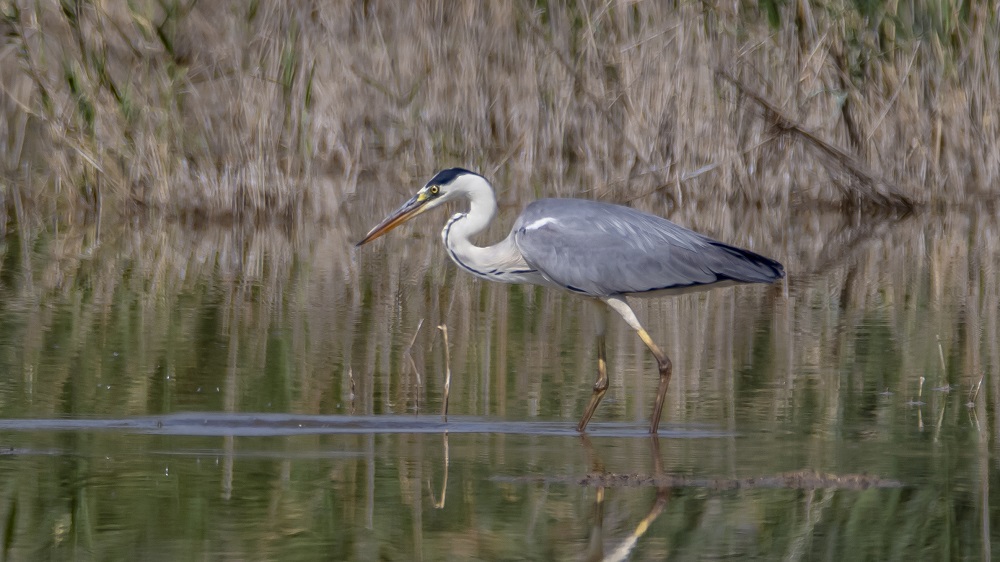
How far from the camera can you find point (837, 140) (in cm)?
1502

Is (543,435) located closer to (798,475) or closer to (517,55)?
(798,475)

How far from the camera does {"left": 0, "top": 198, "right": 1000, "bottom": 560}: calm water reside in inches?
171

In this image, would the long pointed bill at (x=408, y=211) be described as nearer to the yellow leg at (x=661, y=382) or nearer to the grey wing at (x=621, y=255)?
the grey wing at (x=621, y=255)

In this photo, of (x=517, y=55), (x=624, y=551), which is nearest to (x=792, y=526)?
(x=624, y=551)

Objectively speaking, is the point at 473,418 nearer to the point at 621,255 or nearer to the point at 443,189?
the point at 621,255

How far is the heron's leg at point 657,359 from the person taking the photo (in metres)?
6.04

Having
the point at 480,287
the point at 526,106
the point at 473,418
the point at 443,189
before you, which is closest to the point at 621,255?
the point at 443,189

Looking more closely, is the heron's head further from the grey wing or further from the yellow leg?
the yellow leg

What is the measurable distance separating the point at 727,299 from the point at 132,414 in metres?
4.58

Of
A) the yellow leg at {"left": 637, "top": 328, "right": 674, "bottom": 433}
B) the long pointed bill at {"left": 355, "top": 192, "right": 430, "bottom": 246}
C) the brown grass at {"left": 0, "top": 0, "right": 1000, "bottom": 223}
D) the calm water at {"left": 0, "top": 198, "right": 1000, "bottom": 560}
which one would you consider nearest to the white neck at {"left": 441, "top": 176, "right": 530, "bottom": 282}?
the long pointed bill at {"left": 355, "top": 192, "right": 430, "bottom": 246}

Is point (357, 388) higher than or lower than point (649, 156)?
lower

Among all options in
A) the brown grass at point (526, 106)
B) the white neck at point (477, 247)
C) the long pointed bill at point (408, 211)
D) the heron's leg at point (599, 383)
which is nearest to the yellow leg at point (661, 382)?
the heron's leg at point (599, 383)

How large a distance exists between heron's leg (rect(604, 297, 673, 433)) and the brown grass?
6.93 meters

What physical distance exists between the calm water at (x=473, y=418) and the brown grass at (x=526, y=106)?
260cm
